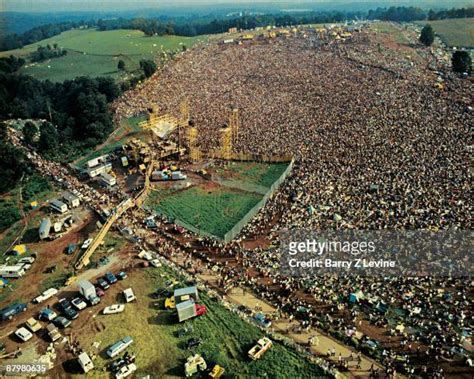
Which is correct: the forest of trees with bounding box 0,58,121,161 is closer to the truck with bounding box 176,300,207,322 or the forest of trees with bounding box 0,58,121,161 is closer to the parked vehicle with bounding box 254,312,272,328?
the truck with bounding box 176,300,207,322

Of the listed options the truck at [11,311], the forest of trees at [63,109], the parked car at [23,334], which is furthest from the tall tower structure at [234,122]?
the parked car at [23,334]

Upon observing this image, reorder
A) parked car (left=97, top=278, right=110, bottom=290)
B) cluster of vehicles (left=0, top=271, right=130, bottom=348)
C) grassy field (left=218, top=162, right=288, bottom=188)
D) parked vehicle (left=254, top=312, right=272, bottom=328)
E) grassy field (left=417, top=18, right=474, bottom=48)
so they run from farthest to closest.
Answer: grassy field (left=417, top=18, right=474, bottom=48) < grassy field (left=218, top=162, right=288, bottom=188) < parked car (left=97, top=278, right=110, bottom=290) < cluster of vehicles (left=0, top=271, right=130, bottom=348) < parked vehicle (left=254, top=312, right=272, bottom=328)

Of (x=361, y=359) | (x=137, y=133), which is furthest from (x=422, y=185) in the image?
(x=137, y=133)

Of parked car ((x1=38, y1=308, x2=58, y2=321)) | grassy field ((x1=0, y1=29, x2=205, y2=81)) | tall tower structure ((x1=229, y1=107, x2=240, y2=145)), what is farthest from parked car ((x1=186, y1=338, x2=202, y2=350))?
grassy field ((x1=0, y1=29, x2=205, y2=81))

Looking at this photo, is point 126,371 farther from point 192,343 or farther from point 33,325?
point 33,325

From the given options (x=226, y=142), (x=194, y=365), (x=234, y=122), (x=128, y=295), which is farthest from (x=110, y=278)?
(x=234, y=122)

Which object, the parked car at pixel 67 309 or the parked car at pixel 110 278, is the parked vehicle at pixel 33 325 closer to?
the parked car at pixel 67 309
